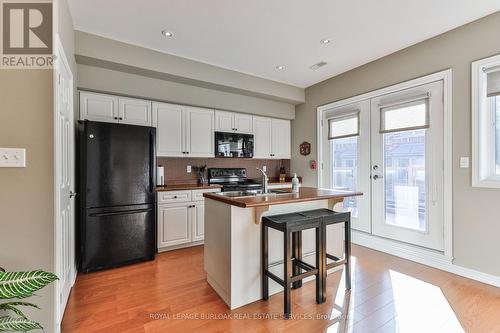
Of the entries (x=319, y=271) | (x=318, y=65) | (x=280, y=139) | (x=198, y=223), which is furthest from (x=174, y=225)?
(x=318, y=65)

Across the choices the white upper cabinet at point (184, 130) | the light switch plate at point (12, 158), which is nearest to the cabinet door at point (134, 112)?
the white upper cabinet at point (184, 130)

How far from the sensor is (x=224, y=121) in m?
4.16

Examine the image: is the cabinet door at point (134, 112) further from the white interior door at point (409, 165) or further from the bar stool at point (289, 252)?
the white interior door at point (409, 165)

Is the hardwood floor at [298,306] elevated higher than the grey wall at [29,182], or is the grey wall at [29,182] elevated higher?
the grey wall at [29,182]

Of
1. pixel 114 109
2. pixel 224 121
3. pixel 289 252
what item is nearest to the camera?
pixel 289 252

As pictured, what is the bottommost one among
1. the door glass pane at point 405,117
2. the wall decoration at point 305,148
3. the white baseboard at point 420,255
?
the white baseboard at point 420,255

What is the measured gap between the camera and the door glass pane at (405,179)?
10.0 feet

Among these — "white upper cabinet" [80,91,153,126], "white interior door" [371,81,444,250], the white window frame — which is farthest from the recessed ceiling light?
the white window frame

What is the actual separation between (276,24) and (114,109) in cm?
232

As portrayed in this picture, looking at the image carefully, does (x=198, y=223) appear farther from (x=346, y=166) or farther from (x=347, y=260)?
(x=346, y=166)

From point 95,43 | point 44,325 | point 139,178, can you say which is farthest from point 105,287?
point 95,43

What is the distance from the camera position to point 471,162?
2.56 metres

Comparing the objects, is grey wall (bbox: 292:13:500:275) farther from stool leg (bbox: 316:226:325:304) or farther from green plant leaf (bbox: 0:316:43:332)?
green plant leaf (bbox: 0:316:43:332)

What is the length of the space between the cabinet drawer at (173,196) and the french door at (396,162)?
2492 mm
